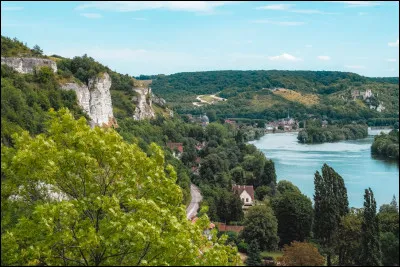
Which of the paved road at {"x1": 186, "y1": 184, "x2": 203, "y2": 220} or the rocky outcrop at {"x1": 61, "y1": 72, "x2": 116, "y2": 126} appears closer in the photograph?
the paved road at {"x1": 186, "y1": 184, "x2": 203, "y2": 220}

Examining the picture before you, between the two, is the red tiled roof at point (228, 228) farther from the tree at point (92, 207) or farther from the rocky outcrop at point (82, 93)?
the tree at point (92, 207)

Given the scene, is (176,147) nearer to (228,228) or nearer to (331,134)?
(228,228)

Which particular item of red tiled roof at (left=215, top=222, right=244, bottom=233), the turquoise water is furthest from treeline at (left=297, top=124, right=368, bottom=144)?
red tiled roof at (left=215, top=222, right=244, bottom=233)

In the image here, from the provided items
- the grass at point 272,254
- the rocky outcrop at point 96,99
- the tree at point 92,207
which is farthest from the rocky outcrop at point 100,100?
the tree at point 92,207

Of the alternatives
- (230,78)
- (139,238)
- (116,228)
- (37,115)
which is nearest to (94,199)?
(116,228)

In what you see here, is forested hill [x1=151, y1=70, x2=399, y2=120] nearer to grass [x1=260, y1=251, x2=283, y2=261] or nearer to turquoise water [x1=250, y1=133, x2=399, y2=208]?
turquoise water [x1=250, y1=133, x2=399, y2=208]
